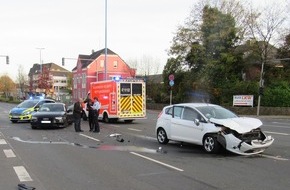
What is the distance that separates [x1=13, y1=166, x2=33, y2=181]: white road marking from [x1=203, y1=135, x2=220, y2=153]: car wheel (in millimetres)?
5277

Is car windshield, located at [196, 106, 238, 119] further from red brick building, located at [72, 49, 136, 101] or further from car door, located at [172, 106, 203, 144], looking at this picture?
red brick building, located at [72, 49, 136, 101]

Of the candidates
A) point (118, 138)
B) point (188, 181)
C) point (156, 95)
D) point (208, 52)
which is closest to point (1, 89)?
point (156, 95)

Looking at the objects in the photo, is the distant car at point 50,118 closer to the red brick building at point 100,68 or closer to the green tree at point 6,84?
the red brick building at point 100,68

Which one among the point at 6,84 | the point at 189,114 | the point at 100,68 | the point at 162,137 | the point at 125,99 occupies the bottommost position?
the point at 162,137

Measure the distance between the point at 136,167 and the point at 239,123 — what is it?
3584mm

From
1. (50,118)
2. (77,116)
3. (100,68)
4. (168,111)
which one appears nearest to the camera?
(168,111)

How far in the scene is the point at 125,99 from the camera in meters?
26.2

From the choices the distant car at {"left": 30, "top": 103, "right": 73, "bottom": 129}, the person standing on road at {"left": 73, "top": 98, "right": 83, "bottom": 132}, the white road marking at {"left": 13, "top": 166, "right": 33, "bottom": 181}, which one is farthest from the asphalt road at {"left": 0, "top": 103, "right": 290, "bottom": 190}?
the distant car at {"left": 30, "top": 103, "right": 73, "bottom": 129}

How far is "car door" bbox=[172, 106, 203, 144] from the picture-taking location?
1278 cm

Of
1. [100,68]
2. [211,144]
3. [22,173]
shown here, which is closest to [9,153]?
[22,173]

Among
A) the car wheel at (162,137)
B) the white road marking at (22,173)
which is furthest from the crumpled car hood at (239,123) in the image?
the white road marking at (22,173)

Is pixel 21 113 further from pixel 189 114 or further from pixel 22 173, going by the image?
pixel 22 173

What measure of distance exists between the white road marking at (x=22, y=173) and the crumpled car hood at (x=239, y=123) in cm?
551

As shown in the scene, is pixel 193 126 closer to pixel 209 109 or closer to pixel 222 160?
pixel 209 109
